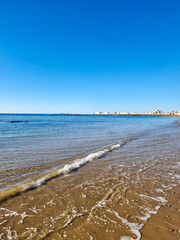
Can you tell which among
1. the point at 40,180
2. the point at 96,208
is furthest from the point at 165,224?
the point at 40,180

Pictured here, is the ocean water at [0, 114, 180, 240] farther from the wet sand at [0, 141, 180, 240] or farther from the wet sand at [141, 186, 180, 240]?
the wet sand at [141, 186, 180, 240]

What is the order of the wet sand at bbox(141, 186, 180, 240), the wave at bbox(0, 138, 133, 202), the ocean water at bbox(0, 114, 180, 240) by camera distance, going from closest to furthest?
the wet sand at bbox(141, 186, 180, 240) → the ocean water at bbox(0, 114, 180, 240) → the wave at bbox(0, 138, 133, 202)

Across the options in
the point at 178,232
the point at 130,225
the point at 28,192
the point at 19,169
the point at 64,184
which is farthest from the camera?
the point at 19,169

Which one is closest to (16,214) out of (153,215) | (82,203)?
(82,203)

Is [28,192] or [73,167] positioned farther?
[73,167]

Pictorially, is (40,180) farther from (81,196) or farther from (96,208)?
(96,208)

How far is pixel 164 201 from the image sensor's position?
4.41m

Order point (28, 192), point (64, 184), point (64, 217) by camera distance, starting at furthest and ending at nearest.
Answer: point (64, 184), point (28, 192), point (64, 217)

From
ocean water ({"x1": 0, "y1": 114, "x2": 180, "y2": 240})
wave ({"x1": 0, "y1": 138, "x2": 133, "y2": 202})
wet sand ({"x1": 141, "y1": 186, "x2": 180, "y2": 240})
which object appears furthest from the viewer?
wave ({"x1": 0, "y1": 138, "x2": 133, "y2": 202})

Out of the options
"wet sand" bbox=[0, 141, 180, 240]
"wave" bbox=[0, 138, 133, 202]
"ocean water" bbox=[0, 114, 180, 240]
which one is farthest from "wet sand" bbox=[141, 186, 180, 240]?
"wave" bbox=[0, 138, 133, 202]

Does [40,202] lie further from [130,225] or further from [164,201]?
[164,201]

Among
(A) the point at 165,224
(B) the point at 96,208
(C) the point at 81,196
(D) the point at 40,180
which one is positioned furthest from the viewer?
(D) the point at 40,180

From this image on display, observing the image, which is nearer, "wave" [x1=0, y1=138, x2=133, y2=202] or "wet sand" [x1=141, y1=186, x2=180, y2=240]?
"wet sand" [x1=141, y1=186, x2=180, y2=240]

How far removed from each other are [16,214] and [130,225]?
9.39 feet
